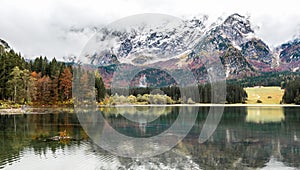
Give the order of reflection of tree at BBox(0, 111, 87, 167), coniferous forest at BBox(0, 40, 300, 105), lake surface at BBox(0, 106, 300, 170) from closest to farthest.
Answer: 1. lake surface at BBox(0, 106, 300, 170)
2. reflection of tree at BBox(0, 111, 87, 167)
3. coniferous forest at BBox(0, 40, 300, 105)

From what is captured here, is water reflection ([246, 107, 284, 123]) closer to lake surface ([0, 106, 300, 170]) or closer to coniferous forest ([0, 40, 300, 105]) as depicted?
lake surface ([0, 106, 300, 170])

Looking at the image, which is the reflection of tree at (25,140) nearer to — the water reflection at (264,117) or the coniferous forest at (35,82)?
the water reflection at (264,117)

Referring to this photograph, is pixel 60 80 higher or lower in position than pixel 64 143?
higher

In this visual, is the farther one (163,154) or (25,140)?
(25,140)

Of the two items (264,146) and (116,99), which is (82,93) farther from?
(264,146)

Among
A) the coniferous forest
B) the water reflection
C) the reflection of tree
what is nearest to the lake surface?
the reflection of tree

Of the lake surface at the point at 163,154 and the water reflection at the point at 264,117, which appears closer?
the lake surface at the point at 163,154

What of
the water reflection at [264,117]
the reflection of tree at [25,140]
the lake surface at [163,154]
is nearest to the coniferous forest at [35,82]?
the reflection of tree at [25,140]

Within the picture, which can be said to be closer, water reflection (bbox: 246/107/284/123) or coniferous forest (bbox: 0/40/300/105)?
water reflection (bbox: 246/107/284/123)

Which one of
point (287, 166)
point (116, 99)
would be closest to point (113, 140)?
point (287, 166)

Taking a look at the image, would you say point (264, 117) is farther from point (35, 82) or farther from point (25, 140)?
point (35, 82)

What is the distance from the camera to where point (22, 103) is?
85.9 meters

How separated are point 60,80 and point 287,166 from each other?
81.6m

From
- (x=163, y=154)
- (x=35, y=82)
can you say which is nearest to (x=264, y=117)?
(x=163, y=154)
